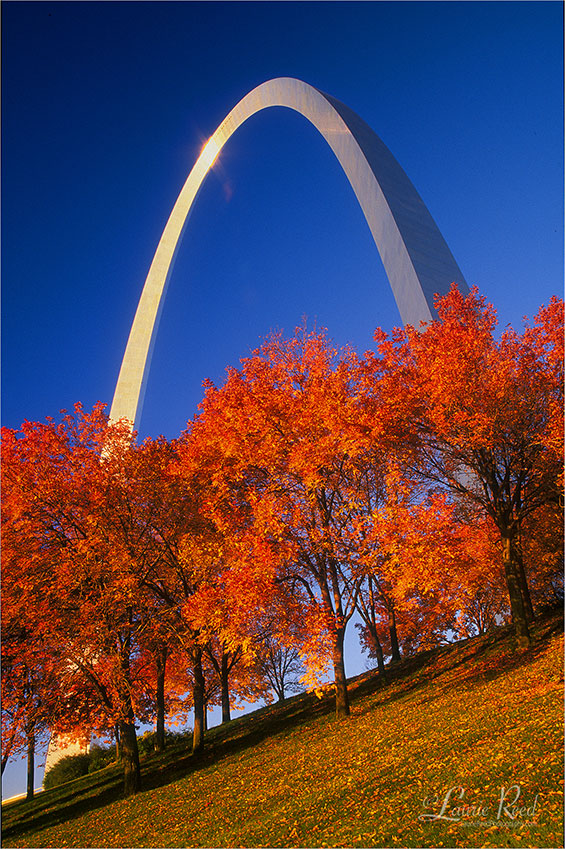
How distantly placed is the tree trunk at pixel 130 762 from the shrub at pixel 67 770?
1370cm

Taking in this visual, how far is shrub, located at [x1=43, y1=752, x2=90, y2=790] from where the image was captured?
90.7 ft

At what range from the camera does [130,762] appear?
54.2 ft

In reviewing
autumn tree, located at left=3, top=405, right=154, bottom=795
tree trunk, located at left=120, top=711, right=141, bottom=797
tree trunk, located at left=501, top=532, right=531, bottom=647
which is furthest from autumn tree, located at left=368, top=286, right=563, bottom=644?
tree trunk, located at left=120, top=711, right=141, bottom=797

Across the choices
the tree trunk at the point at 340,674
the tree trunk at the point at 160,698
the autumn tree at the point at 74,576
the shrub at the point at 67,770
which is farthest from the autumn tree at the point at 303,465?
the shrub at the point at 67,770

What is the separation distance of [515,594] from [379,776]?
8122 millimetres

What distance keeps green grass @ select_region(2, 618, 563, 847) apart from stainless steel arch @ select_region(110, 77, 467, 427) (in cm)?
1162

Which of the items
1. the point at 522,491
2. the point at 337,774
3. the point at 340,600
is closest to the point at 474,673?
the point at 340,600

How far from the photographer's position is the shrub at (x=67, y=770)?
27.6m

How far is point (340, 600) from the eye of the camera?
16766 mm

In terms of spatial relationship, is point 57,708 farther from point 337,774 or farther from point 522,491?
point 522,491

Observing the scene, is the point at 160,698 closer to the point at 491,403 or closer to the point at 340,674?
the point at 340,674

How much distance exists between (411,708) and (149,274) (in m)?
31.4

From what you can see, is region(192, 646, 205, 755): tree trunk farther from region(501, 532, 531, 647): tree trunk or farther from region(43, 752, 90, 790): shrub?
region(43, 752, 90, 790): shrub

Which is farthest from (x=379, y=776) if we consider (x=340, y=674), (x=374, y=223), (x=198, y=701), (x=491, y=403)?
(x=374, y=223)
